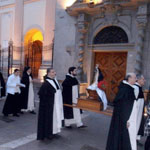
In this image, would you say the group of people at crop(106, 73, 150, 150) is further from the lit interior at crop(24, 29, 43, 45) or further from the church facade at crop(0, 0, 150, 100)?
the lit interior at crop(24, 29, 43, 45)

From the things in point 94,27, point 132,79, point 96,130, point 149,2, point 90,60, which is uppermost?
point 149,2

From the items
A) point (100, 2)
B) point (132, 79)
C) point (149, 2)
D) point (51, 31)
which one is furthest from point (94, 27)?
point (132, 79)

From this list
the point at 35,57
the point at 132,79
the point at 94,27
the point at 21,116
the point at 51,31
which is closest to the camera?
the point at 132,79

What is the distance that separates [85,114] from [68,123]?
A: 6.00 feet

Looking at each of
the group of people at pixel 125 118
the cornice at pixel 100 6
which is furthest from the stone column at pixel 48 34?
the group of people at pixel 125 118

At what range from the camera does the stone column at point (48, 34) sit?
41.2 ft

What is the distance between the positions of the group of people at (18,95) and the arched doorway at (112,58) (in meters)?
3.91

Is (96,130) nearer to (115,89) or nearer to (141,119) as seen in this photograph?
(141,119)

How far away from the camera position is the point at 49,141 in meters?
4.67

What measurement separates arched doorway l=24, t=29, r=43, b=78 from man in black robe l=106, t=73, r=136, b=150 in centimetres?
1117

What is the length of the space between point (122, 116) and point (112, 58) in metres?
5.87

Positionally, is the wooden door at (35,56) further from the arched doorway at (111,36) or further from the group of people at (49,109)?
the group of people at (49,109)

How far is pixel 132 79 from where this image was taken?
355 cm

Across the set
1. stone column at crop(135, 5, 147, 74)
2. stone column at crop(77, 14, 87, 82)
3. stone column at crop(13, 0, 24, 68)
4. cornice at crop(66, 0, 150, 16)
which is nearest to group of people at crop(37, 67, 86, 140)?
stone column at crop(135, 5, 147, 74)
